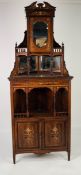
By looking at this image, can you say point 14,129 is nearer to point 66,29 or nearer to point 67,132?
point 67,132

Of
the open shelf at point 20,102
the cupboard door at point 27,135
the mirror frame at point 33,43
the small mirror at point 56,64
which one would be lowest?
the cupboard door at point 27,135

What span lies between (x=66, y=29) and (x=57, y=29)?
14 centimetres

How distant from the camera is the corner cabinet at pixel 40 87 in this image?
273cm

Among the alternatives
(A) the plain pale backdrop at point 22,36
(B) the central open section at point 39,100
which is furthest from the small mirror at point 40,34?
(A) the plain pale backdrop at point 22,36

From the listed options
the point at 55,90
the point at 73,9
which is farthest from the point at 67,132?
the point at 73,9

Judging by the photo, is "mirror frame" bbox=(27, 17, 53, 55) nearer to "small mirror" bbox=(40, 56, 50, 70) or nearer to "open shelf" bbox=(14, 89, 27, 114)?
"small mirror" bbox=(40, 56, 50, 70)

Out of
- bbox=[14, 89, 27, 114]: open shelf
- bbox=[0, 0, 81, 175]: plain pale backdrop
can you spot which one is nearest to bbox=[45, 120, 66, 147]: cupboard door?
bbox=[14, 89, 27, 114]: open shelf

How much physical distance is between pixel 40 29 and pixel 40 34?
59 mm

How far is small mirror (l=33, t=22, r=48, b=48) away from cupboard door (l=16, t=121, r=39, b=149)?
97 centimetres

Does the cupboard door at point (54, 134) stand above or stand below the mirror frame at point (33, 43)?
below

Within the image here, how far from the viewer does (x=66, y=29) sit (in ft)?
11.9

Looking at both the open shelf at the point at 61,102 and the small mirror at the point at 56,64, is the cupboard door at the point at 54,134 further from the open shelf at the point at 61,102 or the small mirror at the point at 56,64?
the small mirror at the point at 56,64

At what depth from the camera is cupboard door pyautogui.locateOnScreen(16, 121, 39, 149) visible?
111 inches

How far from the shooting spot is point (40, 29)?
2.84m
